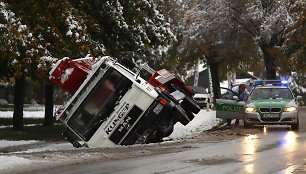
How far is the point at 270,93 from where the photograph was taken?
23.1 meters

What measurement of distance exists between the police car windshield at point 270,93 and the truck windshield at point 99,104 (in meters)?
7.23

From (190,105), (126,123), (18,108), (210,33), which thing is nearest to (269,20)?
(210,33)

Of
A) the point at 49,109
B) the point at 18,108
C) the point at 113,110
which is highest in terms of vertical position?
the point at 113,110

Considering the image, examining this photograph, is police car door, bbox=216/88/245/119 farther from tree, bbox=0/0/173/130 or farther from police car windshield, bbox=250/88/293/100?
tree, bbox=0/0/173/130

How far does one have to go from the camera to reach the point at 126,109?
1700 cm

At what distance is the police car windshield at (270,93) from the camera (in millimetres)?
22891

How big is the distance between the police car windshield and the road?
15.5ft

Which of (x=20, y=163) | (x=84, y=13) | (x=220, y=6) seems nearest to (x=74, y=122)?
(x=20, y=163)

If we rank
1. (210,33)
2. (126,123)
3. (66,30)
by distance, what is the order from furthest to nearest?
(210,33) < (66,30) < (126,123)

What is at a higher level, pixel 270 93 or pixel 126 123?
pixel 126 123

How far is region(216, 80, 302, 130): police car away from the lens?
21.7 metres

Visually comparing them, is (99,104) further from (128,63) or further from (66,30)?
(66,30)

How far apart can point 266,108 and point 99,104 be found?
703 centimetres

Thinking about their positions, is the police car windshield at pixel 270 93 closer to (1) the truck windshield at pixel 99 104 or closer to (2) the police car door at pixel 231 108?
(2) the police car door at pixel 231 108
